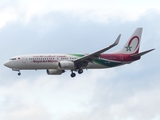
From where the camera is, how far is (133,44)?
10638 cm

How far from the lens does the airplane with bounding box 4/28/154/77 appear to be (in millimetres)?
95938

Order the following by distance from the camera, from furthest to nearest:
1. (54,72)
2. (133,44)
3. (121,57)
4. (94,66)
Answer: (133,44) → (54,72) → (121,57) → (94,66)

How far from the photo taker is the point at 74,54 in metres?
99.4

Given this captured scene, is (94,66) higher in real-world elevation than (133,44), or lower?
lower

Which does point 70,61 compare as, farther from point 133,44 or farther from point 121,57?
point 133,44

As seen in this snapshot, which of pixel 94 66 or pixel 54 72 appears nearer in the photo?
pixel 94 66

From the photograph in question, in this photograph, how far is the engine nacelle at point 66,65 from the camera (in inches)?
3752

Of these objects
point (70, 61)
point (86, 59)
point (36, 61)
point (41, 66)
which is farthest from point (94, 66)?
point (36, 61)

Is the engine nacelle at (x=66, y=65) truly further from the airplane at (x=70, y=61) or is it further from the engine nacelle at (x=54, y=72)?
the engine nacelle at (x=54, y=72)

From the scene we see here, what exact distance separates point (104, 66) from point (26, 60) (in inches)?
615

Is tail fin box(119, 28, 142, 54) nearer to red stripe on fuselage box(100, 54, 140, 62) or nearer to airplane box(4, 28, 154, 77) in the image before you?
airplane box(4, 28, 154, 77)

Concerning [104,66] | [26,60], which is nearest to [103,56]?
[104,66]

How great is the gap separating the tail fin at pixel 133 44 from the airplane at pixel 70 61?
1.13 m

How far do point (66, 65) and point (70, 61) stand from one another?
5.81 ft
